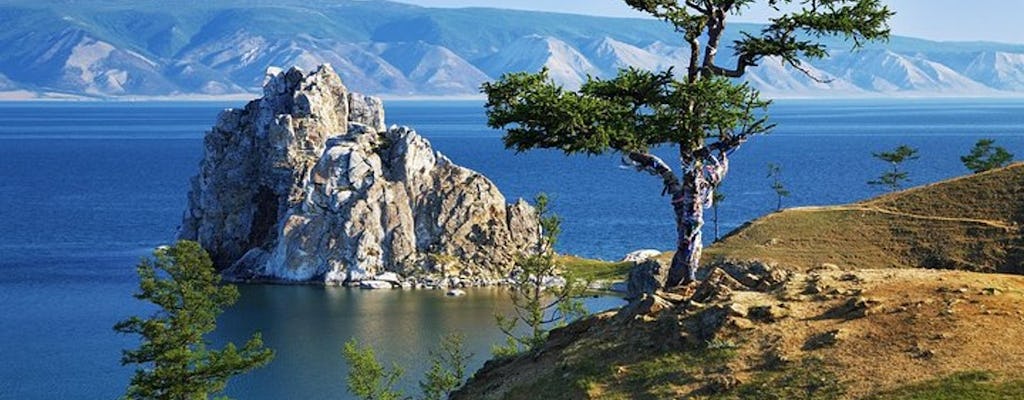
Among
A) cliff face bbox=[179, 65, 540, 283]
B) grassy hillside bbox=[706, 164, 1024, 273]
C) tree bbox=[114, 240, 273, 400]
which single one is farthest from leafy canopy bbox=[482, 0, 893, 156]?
cliff face bbox=[179, 65, 540, 283]

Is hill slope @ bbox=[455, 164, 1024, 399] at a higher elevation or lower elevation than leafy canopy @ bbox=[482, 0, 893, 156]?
lower

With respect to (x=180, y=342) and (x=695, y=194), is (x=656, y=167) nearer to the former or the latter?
(x=695, y=194)

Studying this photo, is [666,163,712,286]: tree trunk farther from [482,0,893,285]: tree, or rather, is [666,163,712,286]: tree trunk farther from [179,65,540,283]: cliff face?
[179,65,540,283]: cliff face

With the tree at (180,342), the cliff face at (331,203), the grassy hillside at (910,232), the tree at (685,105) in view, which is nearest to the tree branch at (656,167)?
the tree at (685,105)

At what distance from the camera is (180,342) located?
59.0 m

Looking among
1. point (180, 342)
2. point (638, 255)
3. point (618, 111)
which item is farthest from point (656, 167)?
point (638, 255)

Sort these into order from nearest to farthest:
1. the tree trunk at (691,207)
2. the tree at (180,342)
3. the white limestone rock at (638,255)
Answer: the tree trunk at (691,207)
the tree at (180,342)
the white limestone rock at (638,255)

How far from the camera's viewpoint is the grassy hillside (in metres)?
78.8

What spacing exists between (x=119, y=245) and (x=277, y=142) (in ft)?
89.9

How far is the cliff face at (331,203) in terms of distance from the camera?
5709 inches

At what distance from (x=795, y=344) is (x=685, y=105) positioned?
8148 mm

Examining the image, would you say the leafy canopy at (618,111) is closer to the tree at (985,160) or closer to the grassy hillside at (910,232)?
the grassy hillside at (910,232)

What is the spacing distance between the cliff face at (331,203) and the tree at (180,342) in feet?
263

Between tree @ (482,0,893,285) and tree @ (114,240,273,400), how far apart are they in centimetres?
2591
